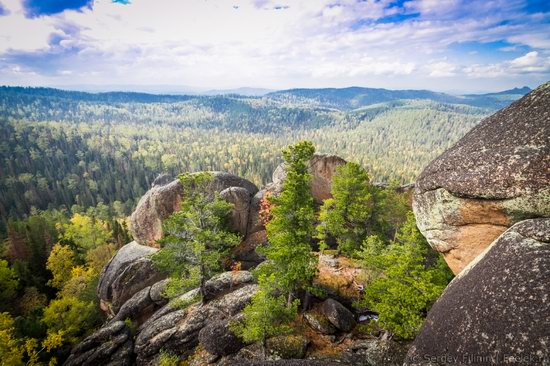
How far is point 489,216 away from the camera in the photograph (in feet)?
37.3

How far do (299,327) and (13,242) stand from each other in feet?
225

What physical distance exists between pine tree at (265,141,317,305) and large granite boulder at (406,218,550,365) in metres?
9.07

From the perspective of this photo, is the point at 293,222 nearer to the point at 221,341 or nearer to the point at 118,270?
the point at 221,341

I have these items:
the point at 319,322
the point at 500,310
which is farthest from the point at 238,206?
the point at 500,310

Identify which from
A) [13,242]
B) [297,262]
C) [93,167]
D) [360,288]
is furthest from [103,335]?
[93,167]

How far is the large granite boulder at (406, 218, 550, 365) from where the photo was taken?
7.73m

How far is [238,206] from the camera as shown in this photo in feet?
132

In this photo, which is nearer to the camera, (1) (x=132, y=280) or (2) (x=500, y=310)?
(2) (x=500, y=310)

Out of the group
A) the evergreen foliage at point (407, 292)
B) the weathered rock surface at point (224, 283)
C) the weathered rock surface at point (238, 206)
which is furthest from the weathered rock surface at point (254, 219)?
the evergreen foliage at point (407, 292)

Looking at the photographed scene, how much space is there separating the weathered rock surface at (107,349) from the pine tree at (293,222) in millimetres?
16783

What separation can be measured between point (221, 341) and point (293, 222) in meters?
10.8

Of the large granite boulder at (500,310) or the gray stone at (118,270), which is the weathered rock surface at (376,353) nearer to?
the large granite boulder at (500,310)

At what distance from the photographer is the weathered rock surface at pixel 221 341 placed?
68.4 feet

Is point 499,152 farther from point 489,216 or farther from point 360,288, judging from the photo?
point 360,288
